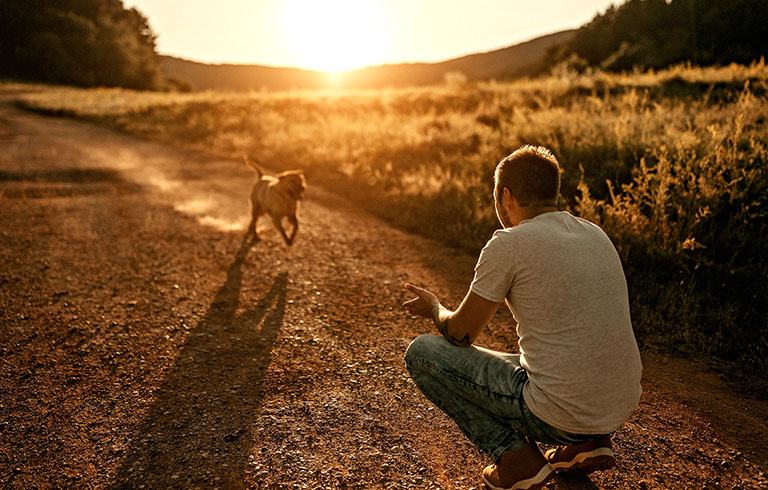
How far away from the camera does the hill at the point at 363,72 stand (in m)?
82.2

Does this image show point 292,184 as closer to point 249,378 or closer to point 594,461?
point 249,378

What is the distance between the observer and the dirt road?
Result: 8.61 ft

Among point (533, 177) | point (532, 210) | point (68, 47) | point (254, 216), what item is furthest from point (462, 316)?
point (68, 47)

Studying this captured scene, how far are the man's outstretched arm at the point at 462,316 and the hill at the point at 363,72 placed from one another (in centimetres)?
7661

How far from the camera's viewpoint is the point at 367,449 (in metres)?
2.77

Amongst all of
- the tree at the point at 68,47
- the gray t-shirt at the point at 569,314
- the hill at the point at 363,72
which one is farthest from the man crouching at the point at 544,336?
the hill at the point at 363,72

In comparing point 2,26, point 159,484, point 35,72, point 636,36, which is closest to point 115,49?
point 35,72

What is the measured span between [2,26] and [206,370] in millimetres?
63587

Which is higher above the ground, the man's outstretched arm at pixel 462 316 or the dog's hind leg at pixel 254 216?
the man's outstretched arm at pixel 462 316

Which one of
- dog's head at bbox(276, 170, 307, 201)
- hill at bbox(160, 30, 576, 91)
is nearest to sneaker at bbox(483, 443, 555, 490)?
dog's head at bbox(276, 170, 307, 201)

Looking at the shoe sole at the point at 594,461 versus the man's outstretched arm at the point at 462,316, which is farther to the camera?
the shoe sole at the point at 594,461

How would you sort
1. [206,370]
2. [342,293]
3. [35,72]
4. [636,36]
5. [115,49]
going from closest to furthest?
[206,370], [342,293], [636,36], [35,72], [115,49]

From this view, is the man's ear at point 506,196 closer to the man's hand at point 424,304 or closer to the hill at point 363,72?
the man's hand at point 424,304

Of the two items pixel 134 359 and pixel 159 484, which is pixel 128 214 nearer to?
pixel 134 359
